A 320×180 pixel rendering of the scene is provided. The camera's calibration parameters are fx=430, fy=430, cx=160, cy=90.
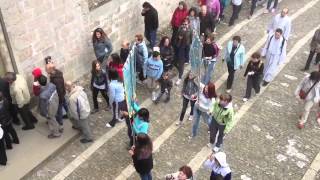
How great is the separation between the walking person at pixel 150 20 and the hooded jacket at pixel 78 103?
4.17m

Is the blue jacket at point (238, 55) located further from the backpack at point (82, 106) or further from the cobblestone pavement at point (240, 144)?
the backpack at point (82, 106)

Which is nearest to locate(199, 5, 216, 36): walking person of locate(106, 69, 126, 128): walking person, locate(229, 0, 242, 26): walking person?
locate(229, 0, 242, 26): walking person

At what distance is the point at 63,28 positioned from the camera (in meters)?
10.3

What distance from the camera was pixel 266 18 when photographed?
14.7 m

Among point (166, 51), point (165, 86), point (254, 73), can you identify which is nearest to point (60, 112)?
point (165, 86)

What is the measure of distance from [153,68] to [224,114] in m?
2.51

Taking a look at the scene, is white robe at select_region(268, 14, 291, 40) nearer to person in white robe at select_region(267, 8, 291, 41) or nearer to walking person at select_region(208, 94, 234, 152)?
person in white robe at select_region(267, 8, 291, 41)

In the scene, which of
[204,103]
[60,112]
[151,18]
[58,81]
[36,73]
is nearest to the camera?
[204,103]

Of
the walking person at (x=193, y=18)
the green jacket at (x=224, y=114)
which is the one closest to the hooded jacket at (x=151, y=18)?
the walking person at (x=193, y=18)

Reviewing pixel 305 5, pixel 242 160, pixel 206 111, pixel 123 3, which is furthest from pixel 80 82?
pixel 305 5

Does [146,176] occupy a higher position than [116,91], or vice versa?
[116,91]

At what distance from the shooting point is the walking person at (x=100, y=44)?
10.6 meters

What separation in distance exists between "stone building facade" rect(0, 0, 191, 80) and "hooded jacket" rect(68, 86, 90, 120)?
5.85 feet

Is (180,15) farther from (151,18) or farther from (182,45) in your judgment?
(182,45)
